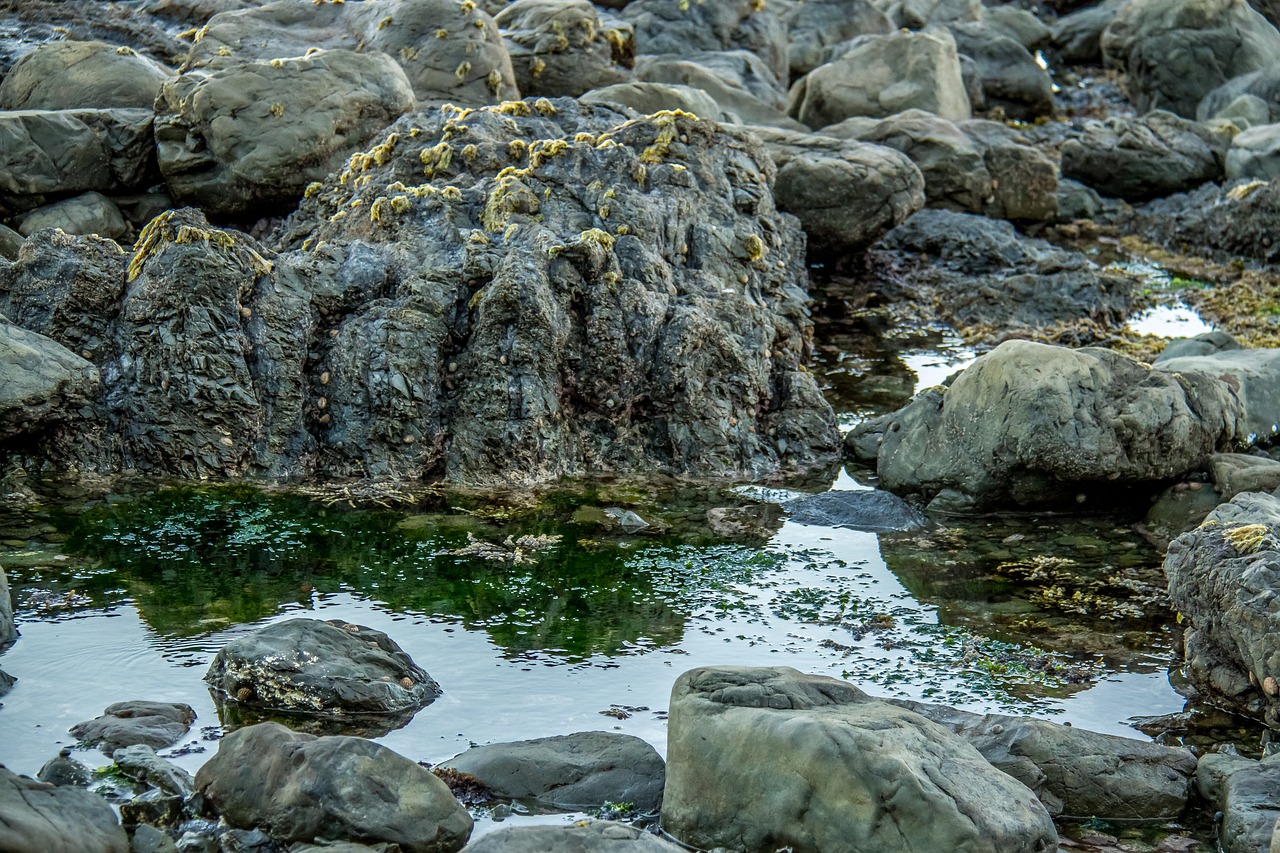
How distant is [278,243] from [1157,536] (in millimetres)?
7929

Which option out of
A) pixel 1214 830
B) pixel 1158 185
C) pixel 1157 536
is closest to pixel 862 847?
pixel 1214 830

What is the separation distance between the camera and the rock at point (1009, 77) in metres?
25.6

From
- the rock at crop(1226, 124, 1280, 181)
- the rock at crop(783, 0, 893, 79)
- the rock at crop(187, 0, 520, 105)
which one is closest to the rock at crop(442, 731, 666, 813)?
the rock at crop(187, 0, 520, 105)

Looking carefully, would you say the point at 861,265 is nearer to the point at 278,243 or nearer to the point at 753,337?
the point at 753,337

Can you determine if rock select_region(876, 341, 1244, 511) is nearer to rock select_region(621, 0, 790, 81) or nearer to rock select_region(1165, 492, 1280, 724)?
rock select_region(1165, 492, 1280, 724)

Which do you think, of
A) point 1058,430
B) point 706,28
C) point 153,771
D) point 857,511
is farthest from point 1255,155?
point 153,771

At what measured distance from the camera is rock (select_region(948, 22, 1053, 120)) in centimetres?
2556

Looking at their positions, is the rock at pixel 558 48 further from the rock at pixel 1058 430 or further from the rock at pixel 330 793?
the rock at pixel 330 793

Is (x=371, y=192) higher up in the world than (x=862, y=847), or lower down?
higher up

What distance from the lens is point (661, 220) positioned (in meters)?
11.4

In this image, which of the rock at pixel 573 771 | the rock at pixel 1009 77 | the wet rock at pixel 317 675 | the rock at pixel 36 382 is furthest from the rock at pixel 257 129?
the rock at pixel 1009 77

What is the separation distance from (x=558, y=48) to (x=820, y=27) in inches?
388

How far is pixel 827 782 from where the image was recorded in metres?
5.19

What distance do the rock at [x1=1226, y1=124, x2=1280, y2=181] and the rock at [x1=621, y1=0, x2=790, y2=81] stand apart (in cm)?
712
